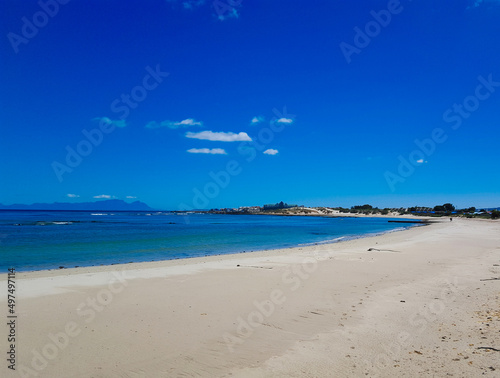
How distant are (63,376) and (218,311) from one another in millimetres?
4182

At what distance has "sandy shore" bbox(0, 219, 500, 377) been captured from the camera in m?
5.91

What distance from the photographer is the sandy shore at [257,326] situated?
591cm

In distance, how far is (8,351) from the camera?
646cm

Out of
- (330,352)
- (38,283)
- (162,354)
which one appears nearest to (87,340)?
(162,354)

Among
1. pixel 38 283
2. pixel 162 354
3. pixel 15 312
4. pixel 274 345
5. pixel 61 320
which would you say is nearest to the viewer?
pixel 162 354

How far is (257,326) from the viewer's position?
804cm

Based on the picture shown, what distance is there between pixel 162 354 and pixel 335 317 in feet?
14.5

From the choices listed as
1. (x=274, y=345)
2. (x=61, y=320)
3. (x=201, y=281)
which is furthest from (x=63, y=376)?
(x=201, y=281)

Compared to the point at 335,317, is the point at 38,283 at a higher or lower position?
higher

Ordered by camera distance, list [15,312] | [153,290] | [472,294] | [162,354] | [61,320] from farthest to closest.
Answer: [153,290]
[472,294]
[15,312]
[61,320]
[162,354]

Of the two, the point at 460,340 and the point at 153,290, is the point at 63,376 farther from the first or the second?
the point at 460,340

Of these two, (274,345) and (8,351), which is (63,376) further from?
(274,345)

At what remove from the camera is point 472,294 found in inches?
404

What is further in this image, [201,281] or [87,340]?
[201,281]
